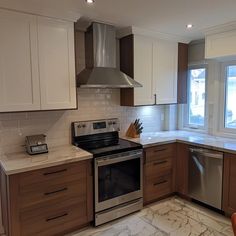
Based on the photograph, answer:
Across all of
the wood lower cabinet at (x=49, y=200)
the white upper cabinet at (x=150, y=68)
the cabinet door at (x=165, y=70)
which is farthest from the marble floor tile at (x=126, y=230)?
the cabinet door at (x=165, y=70)

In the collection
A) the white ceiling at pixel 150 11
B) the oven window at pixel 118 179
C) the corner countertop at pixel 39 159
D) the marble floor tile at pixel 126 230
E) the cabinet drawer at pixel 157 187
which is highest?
the white ceiling at pixel 150 11

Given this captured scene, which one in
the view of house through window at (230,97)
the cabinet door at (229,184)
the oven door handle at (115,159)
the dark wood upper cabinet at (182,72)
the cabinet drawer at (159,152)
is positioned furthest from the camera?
the dark wood upper cabinet at (182,72)

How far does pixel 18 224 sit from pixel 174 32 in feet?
10.1

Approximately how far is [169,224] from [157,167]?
2.44ft

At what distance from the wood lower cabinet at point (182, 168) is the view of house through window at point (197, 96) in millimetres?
818

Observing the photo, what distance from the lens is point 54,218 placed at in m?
2.37

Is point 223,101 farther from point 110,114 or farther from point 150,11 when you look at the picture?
point 150,11

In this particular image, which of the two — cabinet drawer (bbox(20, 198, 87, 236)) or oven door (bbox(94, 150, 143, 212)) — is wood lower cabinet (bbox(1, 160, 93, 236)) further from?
oven door (bbox(94, 150, 143, 212))

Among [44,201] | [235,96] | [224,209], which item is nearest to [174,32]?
[235,96]

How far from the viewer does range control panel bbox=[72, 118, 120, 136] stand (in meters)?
3.00

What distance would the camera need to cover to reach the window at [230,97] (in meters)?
3.35

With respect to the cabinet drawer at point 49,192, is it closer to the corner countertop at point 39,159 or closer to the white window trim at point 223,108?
the corner countertop at point 39,159

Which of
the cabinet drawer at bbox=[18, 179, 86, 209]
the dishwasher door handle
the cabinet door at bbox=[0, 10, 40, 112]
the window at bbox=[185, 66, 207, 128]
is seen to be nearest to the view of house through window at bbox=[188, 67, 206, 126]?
the window at bbox=[185, 66, 207, 128]

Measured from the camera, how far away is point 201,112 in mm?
3832
